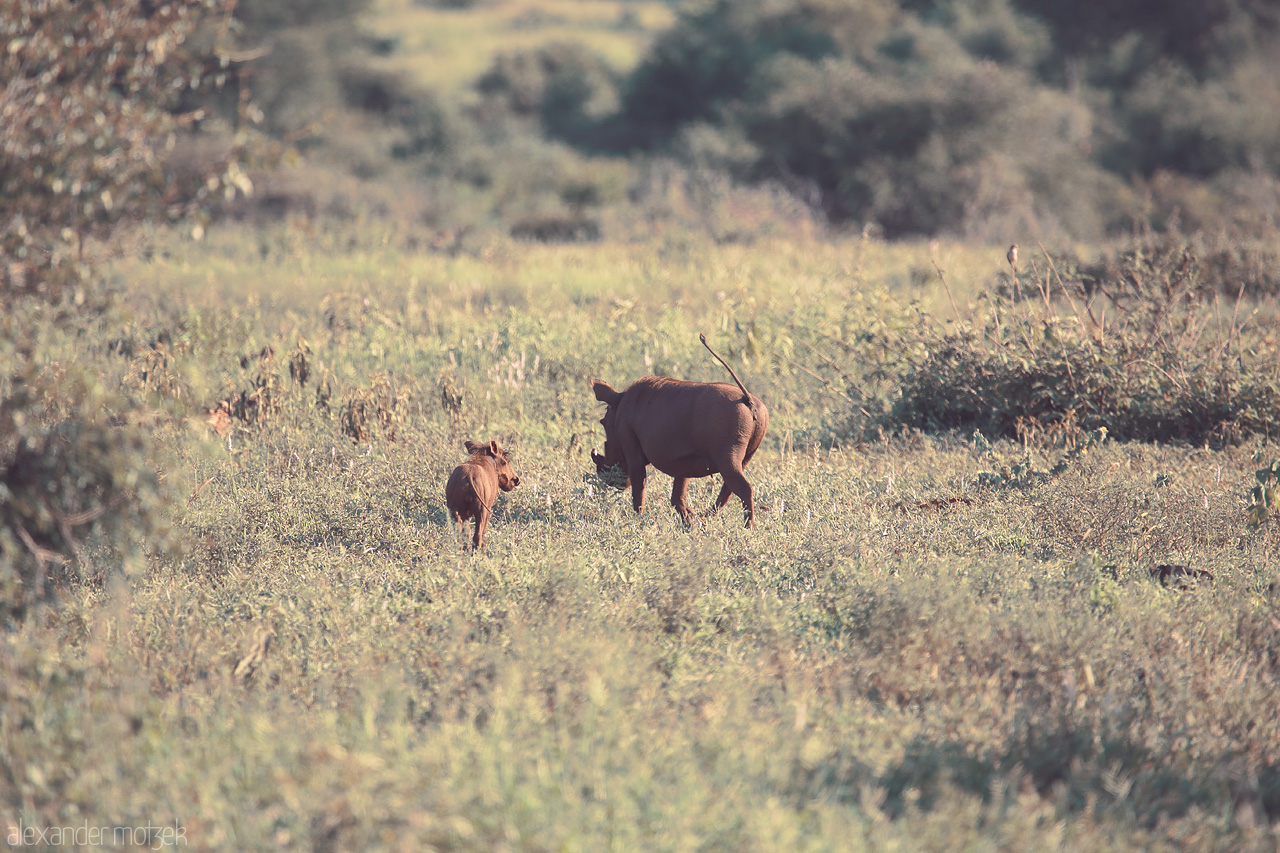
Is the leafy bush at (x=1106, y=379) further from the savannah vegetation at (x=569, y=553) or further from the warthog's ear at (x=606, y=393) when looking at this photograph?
the warthog's ear at (x=606, y=393)

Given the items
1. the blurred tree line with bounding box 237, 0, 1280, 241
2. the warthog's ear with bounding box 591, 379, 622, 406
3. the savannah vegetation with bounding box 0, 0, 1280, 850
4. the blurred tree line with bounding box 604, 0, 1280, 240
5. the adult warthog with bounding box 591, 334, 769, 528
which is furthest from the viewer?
the blurred tree line with bounding box 237, 0, 1280, 241

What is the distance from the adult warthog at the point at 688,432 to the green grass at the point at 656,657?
254mm

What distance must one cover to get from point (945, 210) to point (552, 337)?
45.6ft

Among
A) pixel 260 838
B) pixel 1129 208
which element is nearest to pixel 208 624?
pixel 260 838

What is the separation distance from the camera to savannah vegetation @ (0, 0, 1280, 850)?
2.76 meters

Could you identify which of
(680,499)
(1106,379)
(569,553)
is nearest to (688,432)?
(680,499)

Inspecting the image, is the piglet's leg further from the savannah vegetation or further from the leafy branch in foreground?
the leafy branch in foreground

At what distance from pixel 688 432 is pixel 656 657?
187 cm

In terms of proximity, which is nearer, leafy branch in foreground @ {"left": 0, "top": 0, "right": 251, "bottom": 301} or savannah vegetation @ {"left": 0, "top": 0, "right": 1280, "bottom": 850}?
savannah vegetation @ {"left": 0, "top": 0, "right": 1280, "bottom": 850}

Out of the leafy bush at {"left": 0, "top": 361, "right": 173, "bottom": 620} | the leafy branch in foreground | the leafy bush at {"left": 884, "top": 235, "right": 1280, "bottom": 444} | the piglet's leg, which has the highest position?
the leafy branch in foreground

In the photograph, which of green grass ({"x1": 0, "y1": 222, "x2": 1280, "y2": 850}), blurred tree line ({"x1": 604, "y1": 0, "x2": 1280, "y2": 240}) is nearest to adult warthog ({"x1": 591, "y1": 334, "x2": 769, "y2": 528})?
green grass ({"x1": 0, "y1": 222, "x2": 1280, "y2": 850})

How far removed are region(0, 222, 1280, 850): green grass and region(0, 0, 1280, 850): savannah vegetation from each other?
0.07 ft

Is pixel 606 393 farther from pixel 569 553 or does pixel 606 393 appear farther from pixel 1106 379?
pixel 1106 379

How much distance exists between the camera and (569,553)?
479 cm
